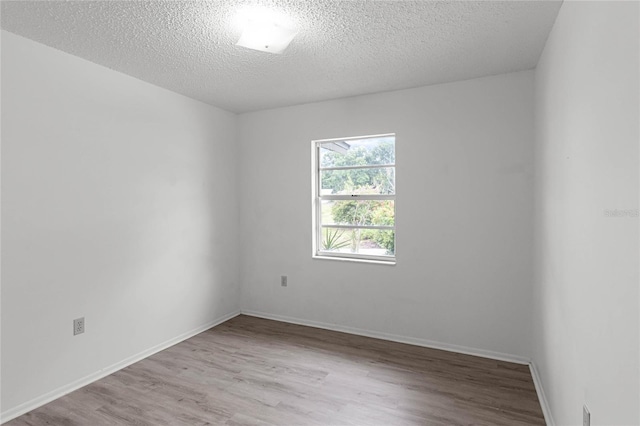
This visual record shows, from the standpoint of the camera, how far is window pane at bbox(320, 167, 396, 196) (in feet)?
12.2

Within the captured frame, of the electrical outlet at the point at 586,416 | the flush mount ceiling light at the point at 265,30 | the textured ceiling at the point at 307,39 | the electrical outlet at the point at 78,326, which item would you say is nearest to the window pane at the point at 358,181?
the textured ceiling at the point at 307,39

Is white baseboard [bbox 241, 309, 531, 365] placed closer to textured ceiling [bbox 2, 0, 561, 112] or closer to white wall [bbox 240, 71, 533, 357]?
white wall [bbox 240, 71, 533, 357]

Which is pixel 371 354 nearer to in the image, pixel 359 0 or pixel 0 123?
pixel 359 0

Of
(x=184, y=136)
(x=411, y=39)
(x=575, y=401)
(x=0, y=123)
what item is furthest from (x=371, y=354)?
(x=0, y=123)

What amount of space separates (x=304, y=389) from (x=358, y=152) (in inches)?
94.3

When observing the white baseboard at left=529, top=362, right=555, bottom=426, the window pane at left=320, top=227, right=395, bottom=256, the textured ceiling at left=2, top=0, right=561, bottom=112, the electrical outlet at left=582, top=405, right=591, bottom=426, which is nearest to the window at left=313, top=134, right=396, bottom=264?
the window pane at left=320, top=227, right=395, bottom=256

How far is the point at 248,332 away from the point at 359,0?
326cm

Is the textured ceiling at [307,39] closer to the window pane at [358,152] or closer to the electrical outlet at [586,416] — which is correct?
the window pane at [358,152]

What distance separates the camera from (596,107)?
4.61 feet

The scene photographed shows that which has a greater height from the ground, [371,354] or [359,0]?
[359,0]

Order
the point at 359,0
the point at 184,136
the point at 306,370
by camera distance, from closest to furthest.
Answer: the point at 359,0, the point at 306,370, the point at 184,136

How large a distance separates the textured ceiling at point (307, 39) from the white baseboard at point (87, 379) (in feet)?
8.11

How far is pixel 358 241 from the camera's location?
3.89 meters

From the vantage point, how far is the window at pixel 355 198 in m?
3.71
